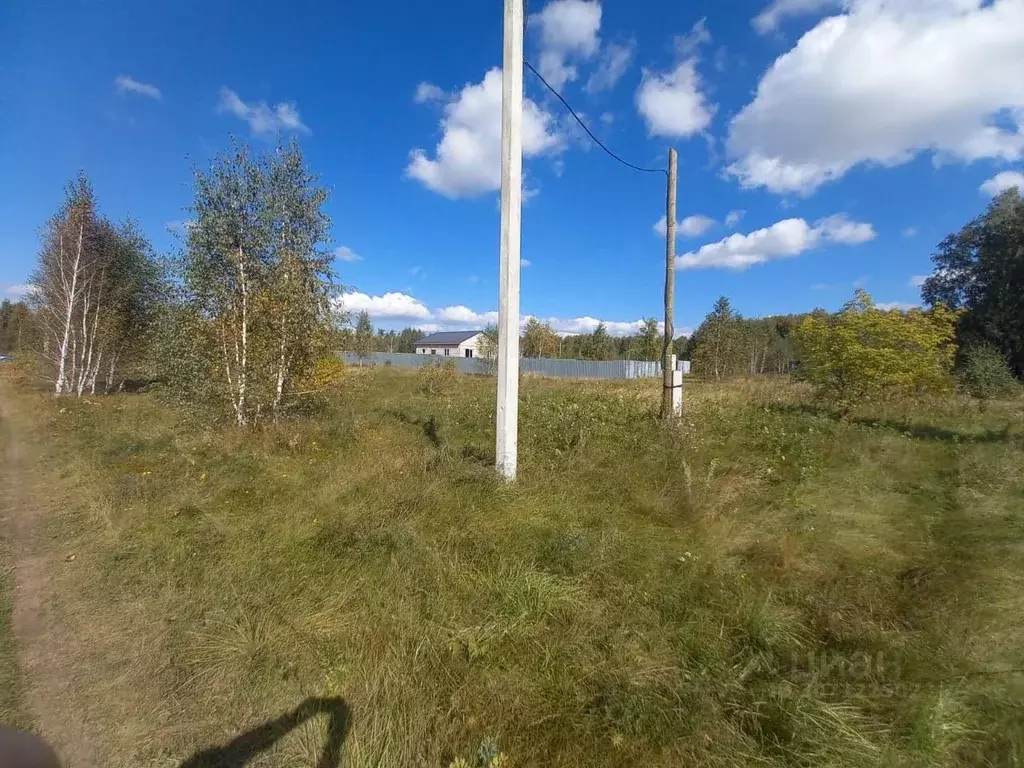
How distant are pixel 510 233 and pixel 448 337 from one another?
273 feet

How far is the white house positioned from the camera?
79250 mm

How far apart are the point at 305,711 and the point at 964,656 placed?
347 cm

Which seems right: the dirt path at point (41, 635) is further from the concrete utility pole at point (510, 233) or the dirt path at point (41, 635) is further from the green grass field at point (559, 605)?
the concrete utility pole at point (510, 233)

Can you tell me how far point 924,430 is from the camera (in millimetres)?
8781

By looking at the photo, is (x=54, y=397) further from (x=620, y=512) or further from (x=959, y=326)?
(x=959, y=326)

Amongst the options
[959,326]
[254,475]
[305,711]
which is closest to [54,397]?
[254,475]

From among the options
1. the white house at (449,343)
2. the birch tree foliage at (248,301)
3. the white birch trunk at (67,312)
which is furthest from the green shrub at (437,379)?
the white house at (449,343)

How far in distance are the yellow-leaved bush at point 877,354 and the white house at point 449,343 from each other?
6573 cm

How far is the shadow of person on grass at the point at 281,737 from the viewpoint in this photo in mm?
2293

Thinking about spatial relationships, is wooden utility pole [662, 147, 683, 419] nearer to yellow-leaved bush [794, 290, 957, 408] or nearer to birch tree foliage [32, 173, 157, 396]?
yellow-leaved bush [794, 290, 957, 408]

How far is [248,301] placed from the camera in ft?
28.1

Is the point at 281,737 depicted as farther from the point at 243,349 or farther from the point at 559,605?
the point at 243,349

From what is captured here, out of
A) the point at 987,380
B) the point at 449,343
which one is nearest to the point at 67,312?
the point at 987,380

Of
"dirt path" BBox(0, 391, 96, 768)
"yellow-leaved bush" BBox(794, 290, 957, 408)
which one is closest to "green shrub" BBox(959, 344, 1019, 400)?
"yellow-leaved bush" BBox(794, 290, 957, 408)
